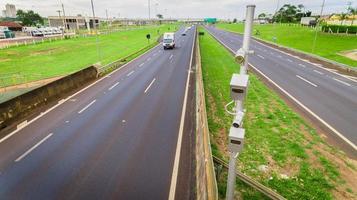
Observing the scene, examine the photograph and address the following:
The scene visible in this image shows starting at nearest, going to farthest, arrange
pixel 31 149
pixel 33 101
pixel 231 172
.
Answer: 1. pixel 231 172
2. pixel 31 149
3. pixel 33 101

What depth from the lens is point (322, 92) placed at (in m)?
20.7

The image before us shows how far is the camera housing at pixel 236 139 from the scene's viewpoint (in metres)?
5.34

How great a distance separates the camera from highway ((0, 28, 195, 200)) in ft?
28.5

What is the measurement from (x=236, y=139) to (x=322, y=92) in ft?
61.7

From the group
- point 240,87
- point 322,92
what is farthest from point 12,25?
point 240,87

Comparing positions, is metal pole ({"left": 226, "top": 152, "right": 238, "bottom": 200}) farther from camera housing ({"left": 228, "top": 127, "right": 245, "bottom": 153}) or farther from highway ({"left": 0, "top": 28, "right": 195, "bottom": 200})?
highway ({"left": 0, "top": 28, "right": 195, "bottom": 200})

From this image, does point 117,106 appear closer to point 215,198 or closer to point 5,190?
point 5,190

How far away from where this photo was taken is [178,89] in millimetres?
21406

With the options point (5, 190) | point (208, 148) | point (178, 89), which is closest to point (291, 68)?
point (178, 89)

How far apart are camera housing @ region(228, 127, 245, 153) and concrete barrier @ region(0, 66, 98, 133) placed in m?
12.5

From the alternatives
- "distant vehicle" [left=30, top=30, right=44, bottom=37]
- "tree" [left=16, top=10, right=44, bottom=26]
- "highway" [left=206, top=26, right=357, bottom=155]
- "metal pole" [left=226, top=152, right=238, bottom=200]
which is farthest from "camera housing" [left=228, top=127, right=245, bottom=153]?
"tree" [left=16, top=10, right=44, bottom=26]

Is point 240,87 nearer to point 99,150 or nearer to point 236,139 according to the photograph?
point 236,139

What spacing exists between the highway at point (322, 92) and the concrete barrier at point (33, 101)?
44.5 ft

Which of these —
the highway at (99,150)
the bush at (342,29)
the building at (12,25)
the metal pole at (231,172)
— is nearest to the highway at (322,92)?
the metal pole at (231,172)
